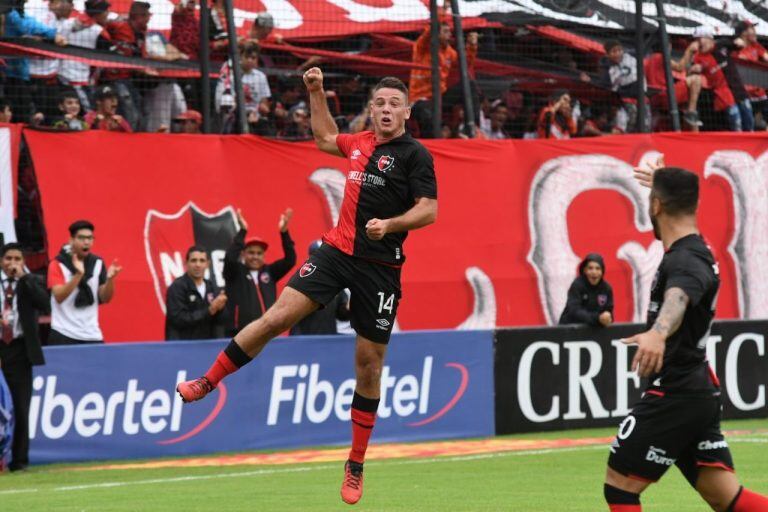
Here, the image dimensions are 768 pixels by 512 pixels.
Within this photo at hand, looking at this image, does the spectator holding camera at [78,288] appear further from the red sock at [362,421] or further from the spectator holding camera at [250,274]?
the red sock at [362,421]

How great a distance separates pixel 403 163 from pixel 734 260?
1194 cm

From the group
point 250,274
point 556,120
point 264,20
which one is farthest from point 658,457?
point 556,120

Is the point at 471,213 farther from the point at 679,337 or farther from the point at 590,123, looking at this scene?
the point at 679,337

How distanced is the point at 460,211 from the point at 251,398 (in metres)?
4.76

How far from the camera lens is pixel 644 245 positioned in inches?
761

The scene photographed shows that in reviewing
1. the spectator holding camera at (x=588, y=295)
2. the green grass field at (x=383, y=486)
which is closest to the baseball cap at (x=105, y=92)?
the green grass field at (x=383, y=486)

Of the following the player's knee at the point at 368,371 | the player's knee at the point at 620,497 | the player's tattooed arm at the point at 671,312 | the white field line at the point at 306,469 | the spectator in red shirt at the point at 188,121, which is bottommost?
the white field line at the point at 306,469

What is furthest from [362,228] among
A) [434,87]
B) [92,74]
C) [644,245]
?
[644,245]

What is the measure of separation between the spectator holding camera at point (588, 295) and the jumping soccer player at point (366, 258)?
24.8 ft

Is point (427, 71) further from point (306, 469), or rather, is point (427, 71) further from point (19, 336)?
point (19, 336)

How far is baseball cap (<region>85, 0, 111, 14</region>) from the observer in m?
15.7

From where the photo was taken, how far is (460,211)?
18094 mm

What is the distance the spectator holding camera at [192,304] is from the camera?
47.8 feet

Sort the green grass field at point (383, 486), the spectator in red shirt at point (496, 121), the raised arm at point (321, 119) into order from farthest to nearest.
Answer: the spectator in red shirt at point (496, 121), the green grass field at point (383, 486), the raised arm at point (321, 119)
